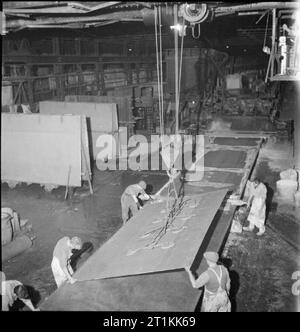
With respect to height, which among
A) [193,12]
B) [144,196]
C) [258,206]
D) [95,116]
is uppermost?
[193,12]

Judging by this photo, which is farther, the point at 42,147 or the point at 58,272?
the point at 42,147

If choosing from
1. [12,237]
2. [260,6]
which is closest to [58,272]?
[12,237]

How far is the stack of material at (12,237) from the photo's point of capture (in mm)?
7012

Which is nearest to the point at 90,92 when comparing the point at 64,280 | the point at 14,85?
the point at 14,85

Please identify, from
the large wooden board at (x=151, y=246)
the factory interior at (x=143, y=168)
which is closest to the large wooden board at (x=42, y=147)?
the factory interior at (x=143, y=168)

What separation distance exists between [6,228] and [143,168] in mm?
6103

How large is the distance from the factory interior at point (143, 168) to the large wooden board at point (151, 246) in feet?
0.10

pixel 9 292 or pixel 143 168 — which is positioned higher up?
pixel 143 168

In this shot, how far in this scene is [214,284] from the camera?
4656mm

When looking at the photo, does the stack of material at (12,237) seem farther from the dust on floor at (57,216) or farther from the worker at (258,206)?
the worker at (258,206)

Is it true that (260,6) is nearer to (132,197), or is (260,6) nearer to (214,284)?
(132,197)

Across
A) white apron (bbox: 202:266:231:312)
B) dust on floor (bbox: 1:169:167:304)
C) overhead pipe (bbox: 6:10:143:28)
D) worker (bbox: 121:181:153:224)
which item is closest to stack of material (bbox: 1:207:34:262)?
dust on floor (bbox: 1:169:167:304)
